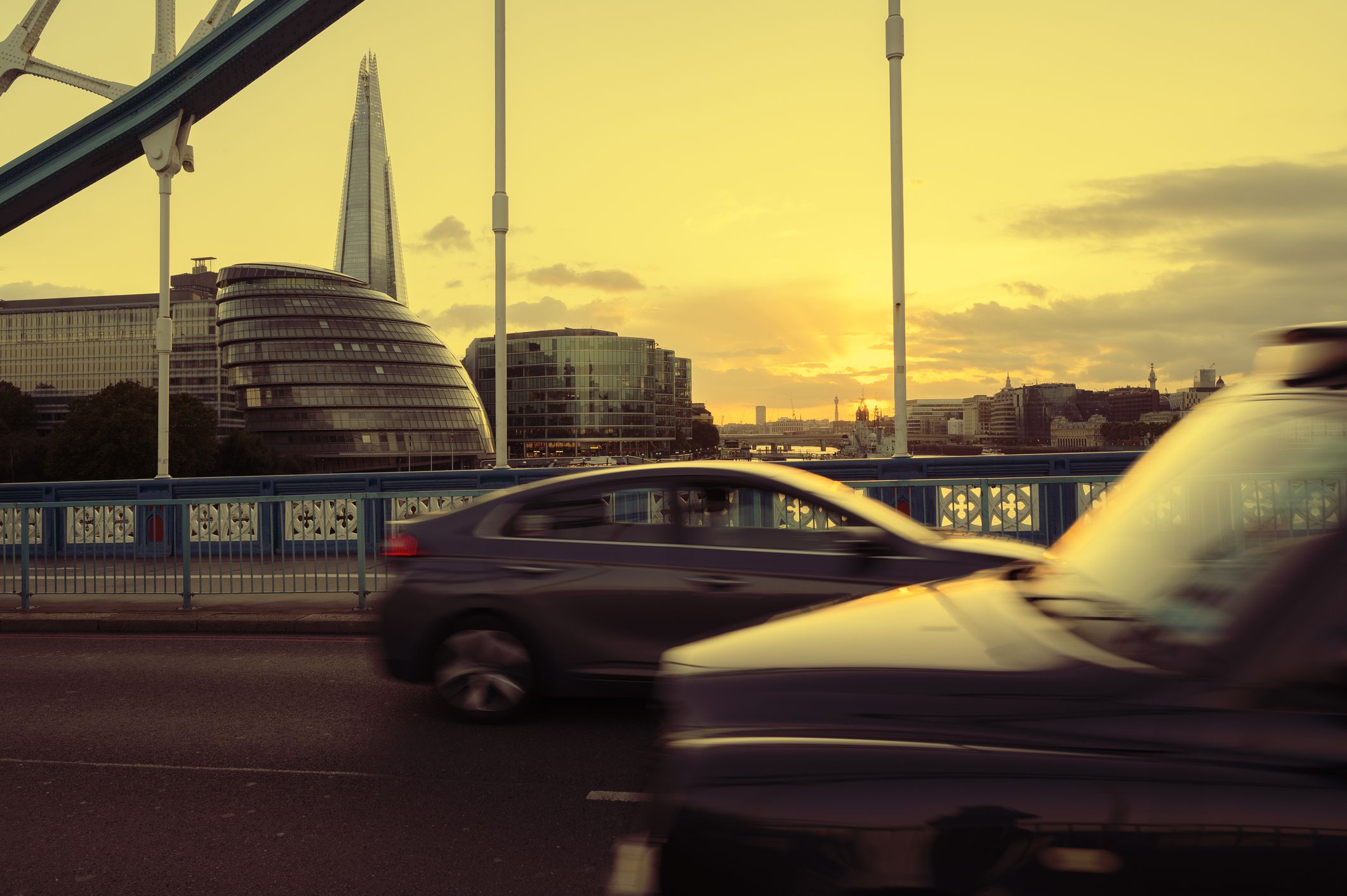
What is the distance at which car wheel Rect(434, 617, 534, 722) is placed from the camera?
6371 mm

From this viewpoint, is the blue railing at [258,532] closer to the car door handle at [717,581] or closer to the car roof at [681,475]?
the car roof at [681,475]

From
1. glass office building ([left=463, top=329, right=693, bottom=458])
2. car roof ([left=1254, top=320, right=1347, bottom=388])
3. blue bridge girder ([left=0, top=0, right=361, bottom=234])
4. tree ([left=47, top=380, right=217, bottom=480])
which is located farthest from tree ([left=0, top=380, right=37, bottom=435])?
car roof ([left=1254, top=320, right=1347, bottom=388])

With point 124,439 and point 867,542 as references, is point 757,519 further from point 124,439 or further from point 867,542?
point 124,439

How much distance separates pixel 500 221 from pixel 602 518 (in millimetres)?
13479

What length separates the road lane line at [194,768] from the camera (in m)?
5.53

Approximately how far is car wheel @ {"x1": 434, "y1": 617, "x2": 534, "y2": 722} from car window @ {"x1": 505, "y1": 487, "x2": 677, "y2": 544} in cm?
65

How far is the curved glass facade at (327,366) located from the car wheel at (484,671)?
96.3 m

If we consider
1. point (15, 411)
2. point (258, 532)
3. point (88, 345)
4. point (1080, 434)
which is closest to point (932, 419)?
point (1080, 434)

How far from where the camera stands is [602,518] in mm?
6465

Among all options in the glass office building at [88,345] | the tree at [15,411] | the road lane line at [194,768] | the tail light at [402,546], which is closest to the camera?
the road lane line at [194,768]

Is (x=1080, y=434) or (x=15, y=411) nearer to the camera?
(x=1080, y=434)

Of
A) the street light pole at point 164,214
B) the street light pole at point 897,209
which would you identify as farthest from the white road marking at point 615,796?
the street light pole at point 164,214

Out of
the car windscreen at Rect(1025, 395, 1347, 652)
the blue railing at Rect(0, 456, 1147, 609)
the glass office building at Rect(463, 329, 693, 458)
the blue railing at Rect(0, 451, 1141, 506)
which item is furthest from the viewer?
the glass office building at Rect(463, 329, 693, 458)

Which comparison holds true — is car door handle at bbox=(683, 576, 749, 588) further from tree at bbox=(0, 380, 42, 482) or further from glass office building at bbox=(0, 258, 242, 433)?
glass office building at bbox=(0, 258, 242, 433)
